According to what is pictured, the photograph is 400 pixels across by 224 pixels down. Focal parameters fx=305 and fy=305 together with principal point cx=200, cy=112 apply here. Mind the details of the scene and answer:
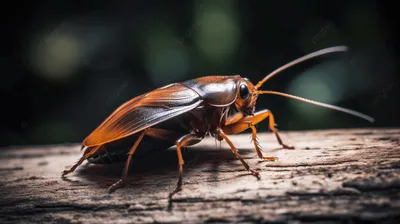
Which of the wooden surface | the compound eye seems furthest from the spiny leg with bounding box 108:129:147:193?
the compound eye

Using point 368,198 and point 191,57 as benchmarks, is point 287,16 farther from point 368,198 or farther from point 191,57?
point 368,198

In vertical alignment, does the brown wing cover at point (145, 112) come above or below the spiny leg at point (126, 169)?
above

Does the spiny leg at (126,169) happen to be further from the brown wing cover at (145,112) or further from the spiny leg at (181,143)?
the spiny leg at (181,143)

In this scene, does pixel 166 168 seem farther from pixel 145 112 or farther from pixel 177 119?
pixel 145 112

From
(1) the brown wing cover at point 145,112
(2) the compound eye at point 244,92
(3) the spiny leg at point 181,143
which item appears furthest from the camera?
(2) the compound eye at point 244,92

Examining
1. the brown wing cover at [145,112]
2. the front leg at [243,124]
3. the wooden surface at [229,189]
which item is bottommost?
the wooden surface at [229,189]

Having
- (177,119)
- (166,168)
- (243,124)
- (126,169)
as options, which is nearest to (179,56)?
(177,119)

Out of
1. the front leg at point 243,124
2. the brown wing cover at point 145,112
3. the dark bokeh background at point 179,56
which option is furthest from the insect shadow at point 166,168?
the dark bokeh background at point 179,56

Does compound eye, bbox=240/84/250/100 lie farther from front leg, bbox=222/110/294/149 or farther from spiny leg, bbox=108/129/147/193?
spiny leg, bbox=108/129/147/193
